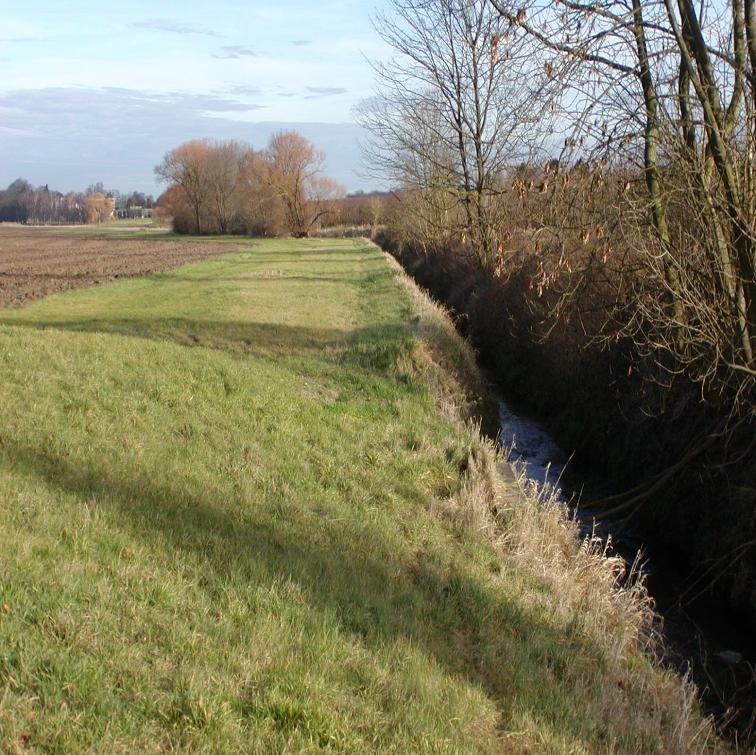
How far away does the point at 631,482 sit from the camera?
35.1ft

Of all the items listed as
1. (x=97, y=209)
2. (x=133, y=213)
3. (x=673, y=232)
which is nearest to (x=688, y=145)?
(x=673, y=232)

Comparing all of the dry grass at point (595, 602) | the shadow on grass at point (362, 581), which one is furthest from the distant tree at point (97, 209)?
the shadow on grass at point (362, 581)

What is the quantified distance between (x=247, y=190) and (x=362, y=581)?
86.9 metres

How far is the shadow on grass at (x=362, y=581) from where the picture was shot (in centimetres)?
462

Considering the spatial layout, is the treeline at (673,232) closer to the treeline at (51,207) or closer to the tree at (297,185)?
the tree at (297,185)

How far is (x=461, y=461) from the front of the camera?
365 inches

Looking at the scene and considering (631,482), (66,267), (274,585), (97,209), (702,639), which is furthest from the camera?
(97,209)

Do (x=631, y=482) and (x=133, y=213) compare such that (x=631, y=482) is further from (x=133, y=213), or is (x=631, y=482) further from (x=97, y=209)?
(x=133, y=213)

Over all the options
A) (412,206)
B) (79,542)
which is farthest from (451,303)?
(79,542)

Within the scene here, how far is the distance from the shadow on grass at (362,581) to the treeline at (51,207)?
146251mm

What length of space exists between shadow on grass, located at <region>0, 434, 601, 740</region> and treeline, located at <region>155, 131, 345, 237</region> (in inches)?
3107

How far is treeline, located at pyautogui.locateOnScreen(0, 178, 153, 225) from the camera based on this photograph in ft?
466

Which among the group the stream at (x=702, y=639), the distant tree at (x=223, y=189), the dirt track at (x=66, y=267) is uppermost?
the distant tree at (x=223, y=189)

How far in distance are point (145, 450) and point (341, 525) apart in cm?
205
